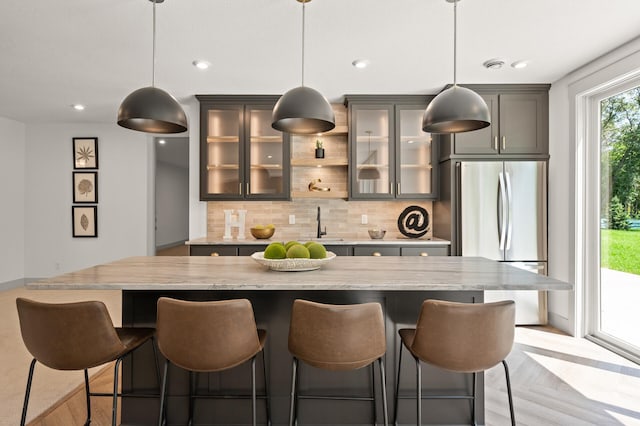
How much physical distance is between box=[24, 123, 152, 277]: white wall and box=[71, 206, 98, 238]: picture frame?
0.24 ft

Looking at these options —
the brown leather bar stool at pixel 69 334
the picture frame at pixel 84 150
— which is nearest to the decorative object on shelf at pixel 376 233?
the brown leather bar stool at pixel 69 334

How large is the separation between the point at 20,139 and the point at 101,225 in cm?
178

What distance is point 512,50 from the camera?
10.2 feet

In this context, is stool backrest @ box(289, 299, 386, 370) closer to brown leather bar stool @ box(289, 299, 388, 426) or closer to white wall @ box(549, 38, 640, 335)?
brown leather bar stool @ box(289, 299, 388, 426)

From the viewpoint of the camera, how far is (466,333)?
1566 mm

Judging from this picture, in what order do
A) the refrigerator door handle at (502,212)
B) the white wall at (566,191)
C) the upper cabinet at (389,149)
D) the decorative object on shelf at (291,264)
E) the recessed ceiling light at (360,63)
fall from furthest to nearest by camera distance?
the upper cabinet at (389,149) < the refrigerator door handle at (502,212) < the white wall at (566,191) < the recessed ceiling light at (360,63) < the decorative object on shelf at (291,264)

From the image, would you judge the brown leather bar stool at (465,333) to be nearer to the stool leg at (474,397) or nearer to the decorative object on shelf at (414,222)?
the stool leg at (474,397)

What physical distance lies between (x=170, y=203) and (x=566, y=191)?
573 cm

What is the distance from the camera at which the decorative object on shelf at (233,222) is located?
14.1ft

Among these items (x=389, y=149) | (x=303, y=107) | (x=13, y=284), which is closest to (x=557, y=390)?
(x=303, y=107)

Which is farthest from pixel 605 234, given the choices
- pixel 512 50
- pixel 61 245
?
pixel 61 245

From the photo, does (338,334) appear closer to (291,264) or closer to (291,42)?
(291,264)

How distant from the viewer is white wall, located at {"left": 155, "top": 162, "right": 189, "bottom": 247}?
20.1ft

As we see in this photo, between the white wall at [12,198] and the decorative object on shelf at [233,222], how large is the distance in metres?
3.71
